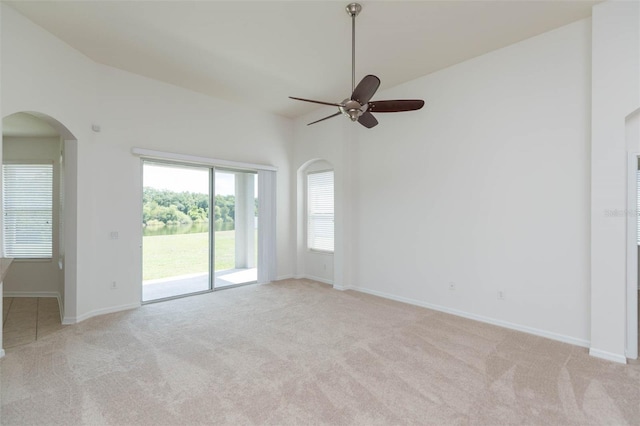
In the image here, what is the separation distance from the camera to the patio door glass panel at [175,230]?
4668mm

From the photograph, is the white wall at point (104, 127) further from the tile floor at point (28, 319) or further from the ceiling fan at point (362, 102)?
the ceiling fan at point (362, 102)

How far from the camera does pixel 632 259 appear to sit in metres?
2.80

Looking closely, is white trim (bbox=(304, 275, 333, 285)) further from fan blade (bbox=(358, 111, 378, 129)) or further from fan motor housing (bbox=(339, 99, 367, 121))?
fan motor housing (bbox=(339, 99, 367, 121))

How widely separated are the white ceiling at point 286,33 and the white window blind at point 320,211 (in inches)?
81.8

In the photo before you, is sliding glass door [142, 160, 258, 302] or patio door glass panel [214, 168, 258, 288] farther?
patio door glass panel [214, 168, 258, 288]

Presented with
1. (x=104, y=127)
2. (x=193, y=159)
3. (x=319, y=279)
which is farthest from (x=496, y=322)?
(x=104, y=127)

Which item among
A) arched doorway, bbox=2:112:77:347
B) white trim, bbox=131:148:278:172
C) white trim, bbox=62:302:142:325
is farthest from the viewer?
arched doorway, bbox=2:112:77:347

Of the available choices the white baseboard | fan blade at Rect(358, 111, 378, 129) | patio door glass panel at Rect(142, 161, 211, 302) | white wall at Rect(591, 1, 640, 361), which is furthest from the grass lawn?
white wall at Rect(591, 1, 640, 361)

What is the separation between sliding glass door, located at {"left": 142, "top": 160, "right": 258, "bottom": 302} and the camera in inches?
186

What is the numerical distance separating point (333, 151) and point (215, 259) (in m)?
2.83

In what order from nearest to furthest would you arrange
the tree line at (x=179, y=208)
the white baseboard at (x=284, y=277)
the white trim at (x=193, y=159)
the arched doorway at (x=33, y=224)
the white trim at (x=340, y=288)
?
the white trim at (x=193, y=159), the tree line at (x=179, y=208), the arched doorway at (x=33, y=224), the white trim at (x=340, y=288), the white baseboard at (x=284, y=277)

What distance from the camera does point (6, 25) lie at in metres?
2.90

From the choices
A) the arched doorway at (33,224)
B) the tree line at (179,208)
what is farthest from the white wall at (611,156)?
the arched doorway at (33,224)

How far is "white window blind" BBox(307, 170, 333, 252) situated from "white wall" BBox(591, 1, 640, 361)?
3.85 meters
